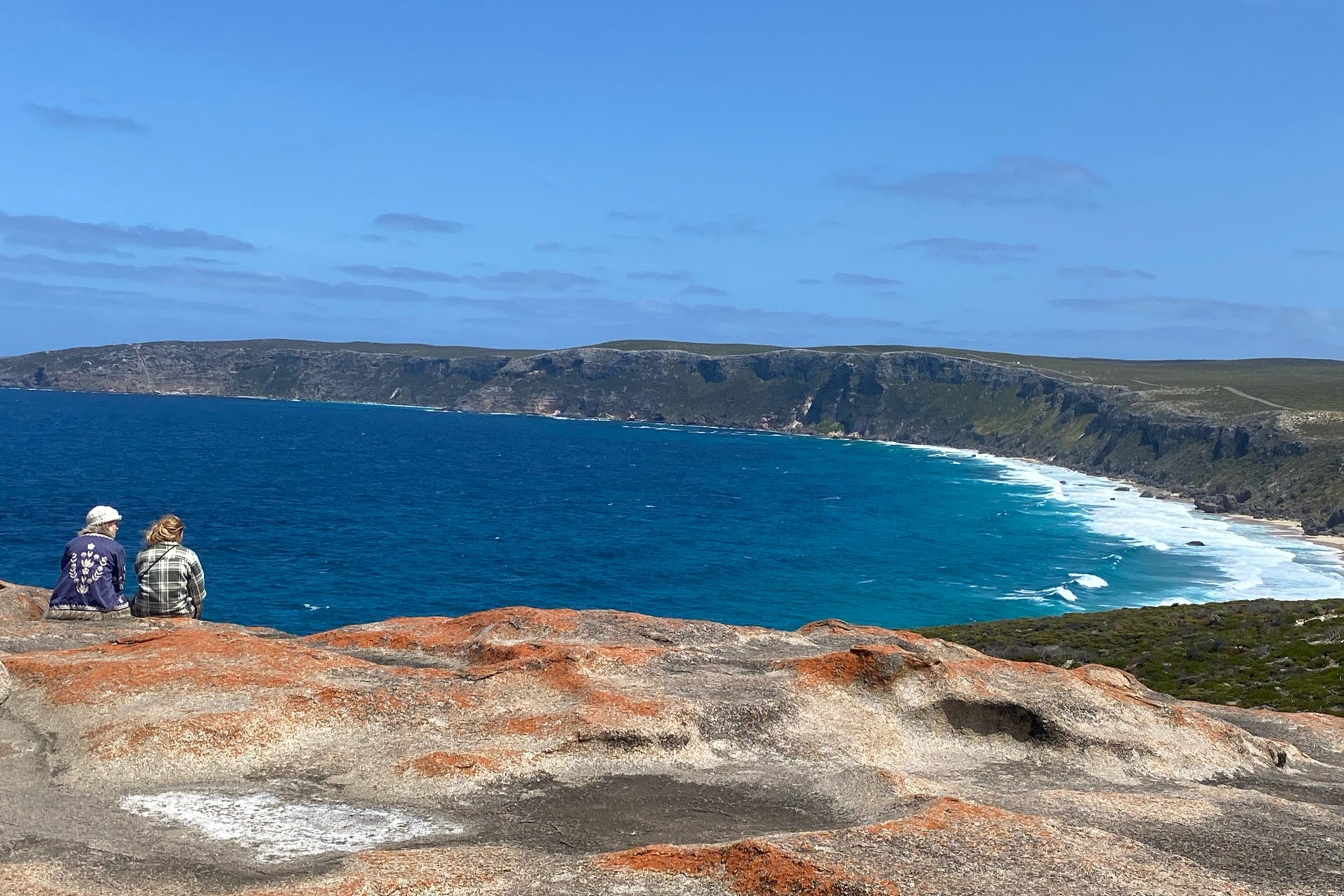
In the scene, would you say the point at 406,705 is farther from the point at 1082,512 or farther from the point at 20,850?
the point at 1082,512

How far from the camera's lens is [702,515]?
474 feet

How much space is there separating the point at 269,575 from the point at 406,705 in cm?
7553

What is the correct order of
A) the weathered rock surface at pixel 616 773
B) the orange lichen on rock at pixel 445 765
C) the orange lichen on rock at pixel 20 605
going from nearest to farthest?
1. the weathered rock surface at pixel 616 773
2. the orange lichen on rock at pixel 445 765
3. the orange lichen on rock at pixel 20 605

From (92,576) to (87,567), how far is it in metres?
0.28

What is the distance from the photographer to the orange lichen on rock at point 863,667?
20.7 metres

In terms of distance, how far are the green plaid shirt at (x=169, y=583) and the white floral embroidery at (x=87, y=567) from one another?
2.51 ft

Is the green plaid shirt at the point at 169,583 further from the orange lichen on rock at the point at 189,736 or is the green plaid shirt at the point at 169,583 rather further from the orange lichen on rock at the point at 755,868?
the orange lichen on rock at the point at 755,868

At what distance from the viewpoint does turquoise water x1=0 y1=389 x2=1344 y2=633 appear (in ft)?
289

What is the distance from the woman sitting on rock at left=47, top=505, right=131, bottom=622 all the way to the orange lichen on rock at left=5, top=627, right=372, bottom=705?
235 cm

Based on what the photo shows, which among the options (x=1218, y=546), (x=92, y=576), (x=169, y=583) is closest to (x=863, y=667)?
(x=169, y=583)

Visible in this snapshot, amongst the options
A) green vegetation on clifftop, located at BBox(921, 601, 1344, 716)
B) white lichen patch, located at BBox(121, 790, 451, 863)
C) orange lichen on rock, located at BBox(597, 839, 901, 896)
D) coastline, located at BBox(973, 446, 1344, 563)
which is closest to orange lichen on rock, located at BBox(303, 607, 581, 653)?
white lichen patch, located at BBox(121, 790, 451, 863)

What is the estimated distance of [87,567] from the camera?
2317cm

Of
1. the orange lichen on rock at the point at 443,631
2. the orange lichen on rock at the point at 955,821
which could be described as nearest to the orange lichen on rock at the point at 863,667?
the orange lichen on rock at the point at 955,821

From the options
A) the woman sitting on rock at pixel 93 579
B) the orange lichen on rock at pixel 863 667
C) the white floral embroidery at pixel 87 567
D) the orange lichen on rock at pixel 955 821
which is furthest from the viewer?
the white floral embroidery at pixel 87 567
